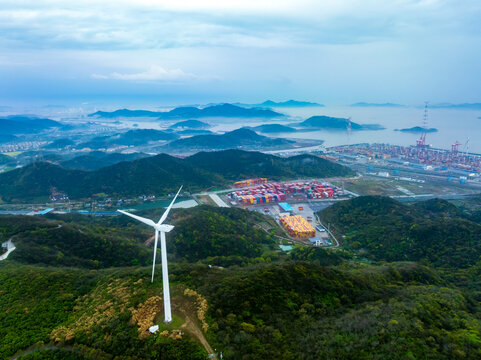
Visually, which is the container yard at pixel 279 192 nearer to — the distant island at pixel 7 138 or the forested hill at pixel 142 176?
the forested hill at pixel 142 176

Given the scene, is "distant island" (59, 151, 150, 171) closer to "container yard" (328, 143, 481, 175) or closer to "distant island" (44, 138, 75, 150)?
"distant island" (44, 138, 75, 150)

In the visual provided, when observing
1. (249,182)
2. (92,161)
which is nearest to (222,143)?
(92,161)

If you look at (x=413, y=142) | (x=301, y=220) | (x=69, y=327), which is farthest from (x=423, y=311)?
(x=413, y=142)

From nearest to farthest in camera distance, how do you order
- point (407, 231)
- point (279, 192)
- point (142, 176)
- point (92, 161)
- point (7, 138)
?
point (407, 231)
point (279, 192)
point (142, 176)
point (92, 161)
point (7, 138)

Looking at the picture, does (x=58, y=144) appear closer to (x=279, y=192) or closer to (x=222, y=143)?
(x=222, y=143)

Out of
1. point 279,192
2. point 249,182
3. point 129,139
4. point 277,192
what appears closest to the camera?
point 279,192

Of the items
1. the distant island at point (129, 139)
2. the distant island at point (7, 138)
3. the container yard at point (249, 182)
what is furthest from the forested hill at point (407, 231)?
→ the distant island at point (7, 138)

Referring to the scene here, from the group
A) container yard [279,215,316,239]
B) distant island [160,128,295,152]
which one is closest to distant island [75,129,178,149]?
distant island [160,128,295,152]
